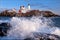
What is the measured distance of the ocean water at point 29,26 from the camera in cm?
309

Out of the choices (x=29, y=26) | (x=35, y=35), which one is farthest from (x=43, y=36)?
(x=29, y=26)

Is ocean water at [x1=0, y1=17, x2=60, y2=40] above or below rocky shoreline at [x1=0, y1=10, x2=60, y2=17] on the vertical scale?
below

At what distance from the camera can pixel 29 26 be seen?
3.13 m

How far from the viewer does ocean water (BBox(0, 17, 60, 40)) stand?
3.09 metres

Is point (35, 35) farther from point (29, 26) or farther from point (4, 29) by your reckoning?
point (4, 29)

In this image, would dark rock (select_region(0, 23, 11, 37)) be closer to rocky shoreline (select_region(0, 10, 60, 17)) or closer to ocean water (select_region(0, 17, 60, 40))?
ocean water (select_region(0, 17, 60, 40))

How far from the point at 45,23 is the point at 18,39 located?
57 cm

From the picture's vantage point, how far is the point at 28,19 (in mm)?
3131

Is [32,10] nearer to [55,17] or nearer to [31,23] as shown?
[31,23]

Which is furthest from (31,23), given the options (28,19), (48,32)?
(48,32)

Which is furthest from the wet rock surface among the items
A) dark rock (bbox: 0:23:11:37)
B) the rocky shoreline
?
the rocky shoreline

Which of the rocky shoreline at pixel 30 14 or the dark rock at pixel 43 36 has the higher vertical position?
the rocky shoreline at pixel 30 14

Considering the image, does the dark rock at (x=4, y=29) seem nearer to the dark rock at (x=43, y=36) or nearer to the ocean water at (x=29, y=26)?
the ocean water at (x=29, y=26)

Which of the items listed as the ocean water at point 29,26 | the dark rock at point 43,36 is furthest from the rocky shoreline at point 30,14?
the dark rock at point 43,36
